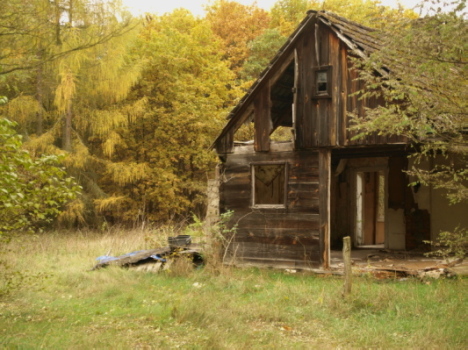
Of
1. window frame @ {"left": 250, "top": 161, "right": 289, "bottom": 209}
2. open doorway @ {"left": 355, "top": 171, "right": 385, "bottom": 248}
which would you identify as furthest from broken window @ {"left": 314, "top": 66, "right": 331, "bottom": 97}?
open doorway @ {"left": 355, "top": 171, "right": 385, "bottom": 248}

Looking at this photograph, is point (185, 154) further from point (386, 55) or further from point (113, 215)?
point (386, 55)

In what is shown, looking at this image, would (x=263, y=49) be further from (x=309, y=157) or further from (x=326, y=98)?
(x=309, y=157)

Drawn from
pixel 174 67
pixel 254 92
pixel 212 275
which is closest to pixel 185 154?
pixel 174 67

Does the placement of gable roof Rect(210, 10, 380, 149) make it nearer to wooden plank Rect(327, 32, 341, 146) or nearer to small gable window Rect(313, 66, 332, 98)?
wooden plank Rect(327, 32, 341, 146)

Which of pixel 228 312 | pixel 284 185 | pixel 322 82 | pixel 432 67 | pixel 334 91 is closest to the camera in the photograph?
pixel 432 67

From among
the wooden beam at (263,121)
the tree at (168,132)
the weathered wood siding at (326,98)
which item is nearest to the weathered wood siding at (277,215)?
the wooden beam at (263,121)

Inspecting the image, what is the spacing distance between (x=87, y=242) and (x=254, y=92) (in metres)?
8.60

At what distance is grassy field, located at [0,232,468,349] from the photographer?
732 centimetres

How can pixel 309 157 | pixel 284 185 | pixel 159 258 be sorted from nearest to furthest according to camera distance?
1. pixel 309 157
2. pixel 284 185
3. pixel 159 258

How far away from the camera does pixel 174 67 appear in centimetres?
2697

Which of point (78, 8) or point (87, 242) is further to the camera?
point (78, 8)

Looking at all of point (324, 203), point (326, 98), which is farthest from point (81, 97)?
point (324, 203)

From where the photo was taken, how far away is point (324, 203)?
1326cm

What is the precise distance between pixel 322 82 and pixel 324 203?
3.20 m
